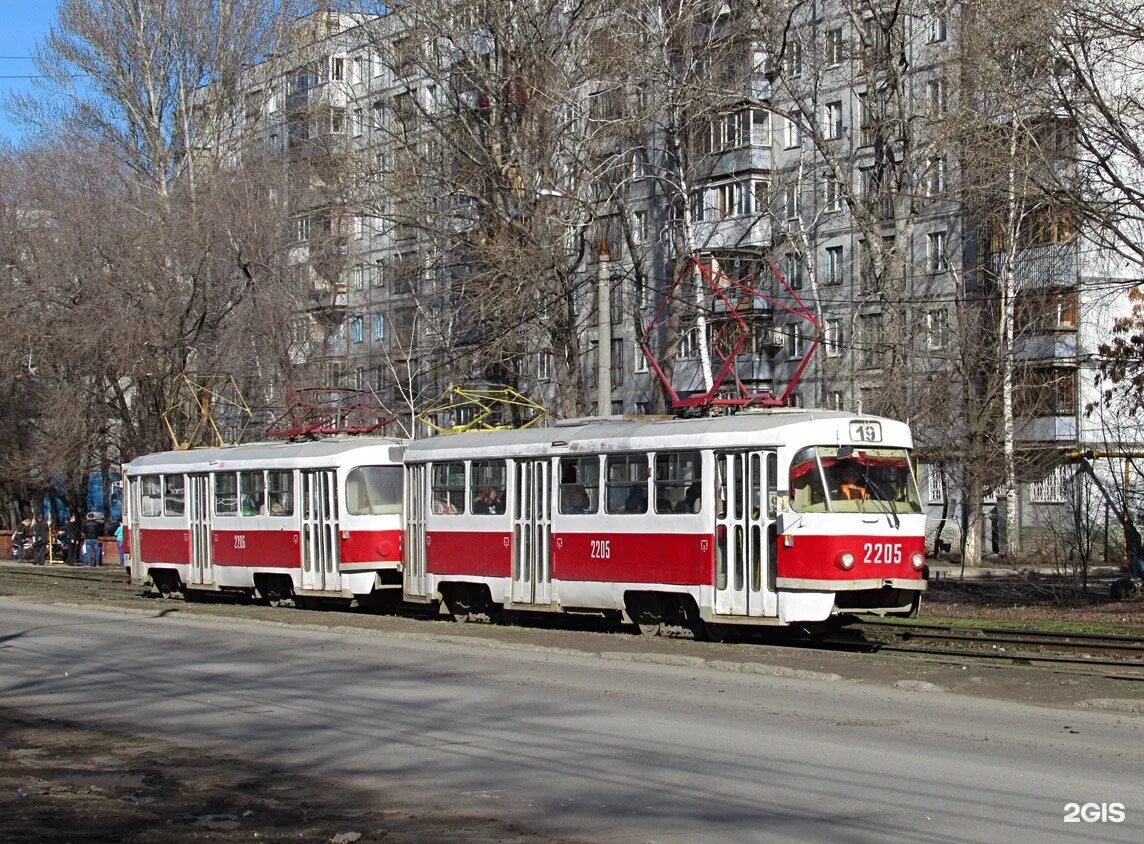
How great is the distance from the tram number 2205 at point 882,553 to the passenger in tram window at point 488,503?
6118 millimetres

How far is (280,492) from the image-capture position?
27375 mm

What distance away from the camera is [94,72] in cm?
5000

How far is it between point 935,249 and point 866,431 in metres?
30.8

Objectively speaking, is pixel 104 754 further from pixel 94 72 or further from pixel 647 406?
pixel 647 406

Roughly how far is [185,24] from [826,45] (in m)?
23.0

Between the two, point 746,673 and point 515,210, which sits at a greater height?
point 515,210

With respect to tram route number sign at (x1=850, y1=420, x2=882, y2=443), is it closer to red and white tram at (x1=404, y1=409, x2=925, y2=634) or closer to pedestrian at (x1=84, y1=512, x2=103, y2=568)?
red and white tram at (x1=404, y1=409, x2=925, y2=634)

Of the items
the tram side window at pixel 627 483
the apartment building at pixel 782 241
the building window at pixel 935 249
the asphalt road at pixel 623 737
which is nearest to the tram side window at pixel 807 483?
the tram side window at pixel 627 483

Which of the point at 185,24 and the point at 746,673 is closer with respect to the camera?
the point at 746,673

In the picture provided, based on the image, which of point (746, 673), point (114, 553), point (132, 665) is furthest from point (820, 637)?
point (114, 553)

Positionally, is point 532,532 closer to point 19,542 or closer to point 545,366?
point 545,366

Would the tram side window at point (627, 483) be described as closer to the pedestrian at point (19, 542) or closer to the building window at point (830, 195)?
the building window at point (830, 195)

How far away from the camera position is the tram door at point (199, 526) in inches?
1170

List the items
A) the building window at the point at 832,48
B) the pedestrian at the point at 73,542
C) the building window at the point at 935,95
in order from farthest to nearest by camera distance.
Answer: the pedestrian at the point at 73,542 < the building window at the point at 832,48 < the building window at the point at 935,95
